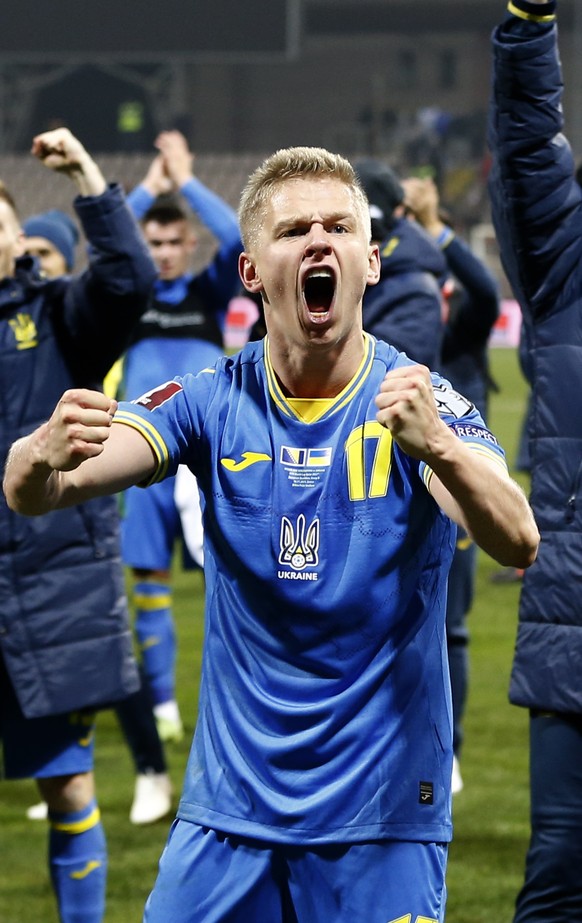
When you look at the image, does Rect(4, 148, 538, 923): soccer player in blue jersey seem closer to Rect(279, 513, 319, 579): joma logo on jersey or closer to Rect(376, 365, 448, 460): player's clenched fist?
Rect(279, 513, 319, 579): joma logo on jersey

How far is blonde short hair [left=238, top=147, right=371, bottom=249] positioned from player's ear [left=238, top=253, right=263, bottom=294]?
30 mm

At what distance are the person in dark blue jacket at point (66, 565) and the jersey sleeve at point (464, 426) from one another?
1.83m

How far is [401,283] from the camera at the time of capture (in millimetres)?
5500

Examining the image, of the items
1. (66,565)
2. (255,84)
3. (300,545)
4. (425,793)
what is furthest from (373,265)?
(255,84)

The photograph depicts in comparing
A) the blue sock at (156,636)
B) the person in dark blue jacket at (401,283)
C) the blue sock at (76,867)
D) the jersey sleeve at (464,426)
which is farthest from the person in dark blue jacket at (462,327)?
the jersey sleeve at (464,426)

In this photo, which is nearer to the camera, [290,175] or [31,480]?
[31,480]

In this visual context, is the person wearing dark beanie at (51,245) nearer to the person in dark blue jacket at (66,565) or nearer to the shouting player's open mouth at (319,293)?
the person in dark blue jacket at (66,565)

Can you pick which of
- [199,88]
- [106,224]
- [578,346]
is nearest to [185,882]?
[578,346]

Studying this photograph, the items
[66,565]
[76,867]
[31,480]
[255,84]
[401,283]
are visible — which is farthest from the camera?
[255,84]

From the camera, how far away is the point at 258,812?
289 cm

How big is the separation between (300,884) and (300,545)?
577 millimetres

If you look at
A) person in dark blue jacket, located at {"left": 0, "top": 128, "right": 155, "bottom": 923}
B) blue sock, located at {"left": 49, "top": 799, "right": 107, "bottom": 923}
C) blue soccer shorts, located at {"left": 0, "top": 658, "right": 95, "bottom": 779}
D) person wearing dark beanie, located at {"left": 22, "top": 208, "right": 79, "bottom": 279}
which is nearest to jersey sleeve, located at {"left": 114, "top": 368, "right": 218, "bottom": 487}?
person in dark blue jacket, located at {"left": 0, "top": 128, "right": 155, "bottom": 923}

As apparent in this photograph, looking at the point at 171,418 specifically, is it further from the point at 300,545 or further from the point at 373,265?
the point at 373,265

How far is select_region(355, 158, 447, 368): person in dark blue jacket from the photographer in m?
5.43
